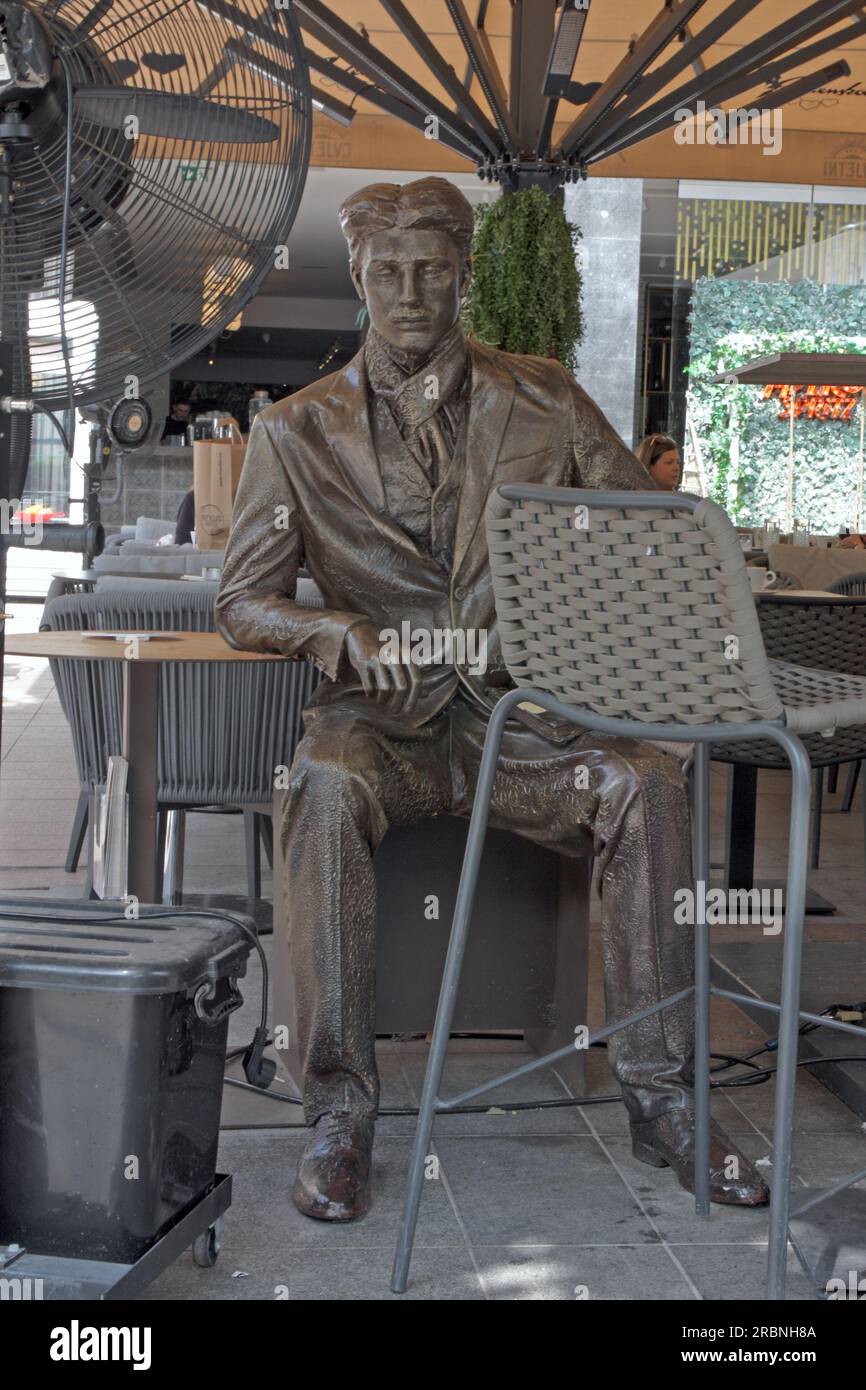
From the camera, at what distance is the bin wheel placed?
1.86m

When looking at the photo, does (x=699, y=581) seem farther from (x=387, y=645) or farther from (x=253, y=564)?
(x=253, y=564)

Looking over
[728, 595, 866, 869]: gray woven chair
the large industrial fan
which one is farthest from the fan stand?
[728, 595, 866, 869]: gray woven chair

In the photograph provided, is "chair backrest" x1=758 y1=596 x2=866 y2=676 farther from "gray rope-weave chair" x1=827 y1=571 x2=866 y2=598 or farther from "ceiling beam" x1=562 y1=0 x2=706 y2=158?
"ceiling beam" x1=562 y1=0 x2=706 y2=158

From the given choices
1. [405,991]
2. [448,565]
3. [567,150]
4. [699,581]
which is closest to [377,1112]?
[405,991]

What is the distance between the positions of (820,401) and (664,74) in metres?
6.69

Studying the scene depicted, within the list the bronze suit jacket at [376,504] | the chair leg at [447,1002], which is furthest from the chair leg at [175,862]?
the chair leg at [447,1002]

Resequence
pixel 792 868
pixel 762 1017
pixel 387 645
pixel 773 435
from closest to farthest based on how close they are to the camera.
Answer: pixel 792 868
pixel 387 645
pixel 762 1017
pixel 773 435

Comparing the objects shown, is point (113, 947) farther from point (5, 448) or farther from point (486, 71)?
point (486, 71)

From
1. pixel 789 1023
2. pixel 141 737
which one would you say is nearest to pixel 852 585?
pixel 141 737

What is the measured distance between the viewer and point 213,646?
2639mm

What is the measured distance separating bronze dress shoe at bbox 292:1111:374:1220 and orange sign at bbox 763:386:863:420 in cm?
1046

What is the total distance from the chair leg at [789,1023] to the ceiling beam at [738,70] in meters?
4.50

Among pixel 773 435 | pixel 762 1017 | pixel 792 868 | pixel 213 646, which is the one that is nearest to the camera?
pixel 792 868
